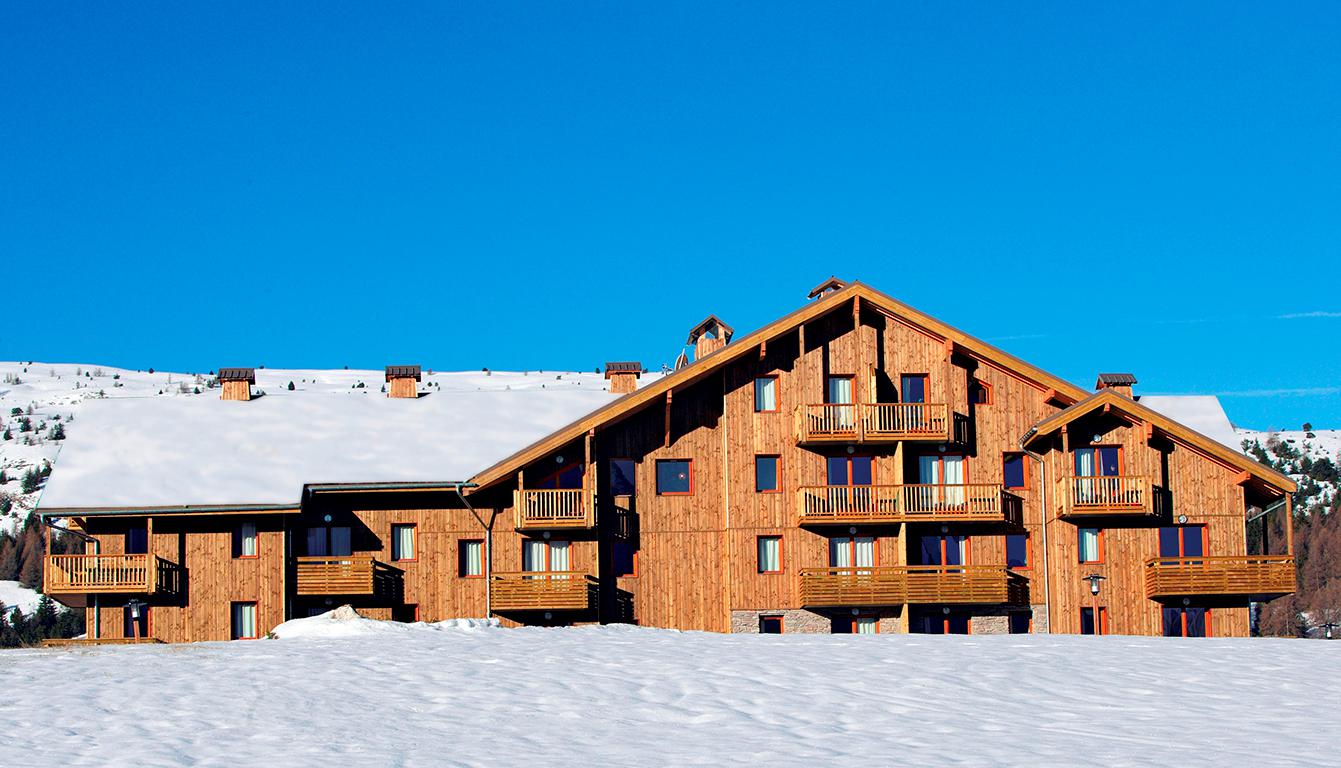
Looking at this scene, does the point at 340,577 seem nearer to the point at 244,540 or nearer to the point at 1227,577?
the point at 244,540

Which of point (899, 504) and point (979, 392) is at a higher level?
point (979, 392)

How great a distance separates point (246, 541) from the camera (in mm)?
46062

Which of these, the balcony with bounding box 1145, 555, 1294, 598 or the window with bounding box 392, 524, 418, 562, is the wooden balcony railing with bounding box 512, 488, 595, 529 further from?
the balcony with bounding box 1145, 555, 1294, 598

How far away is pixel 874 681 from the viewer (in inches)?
1083

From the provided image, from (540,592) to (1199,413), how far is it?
20081 mm

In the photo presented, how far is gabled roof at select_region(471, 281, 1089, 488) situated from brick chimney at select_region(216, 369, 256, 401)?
36.3ft

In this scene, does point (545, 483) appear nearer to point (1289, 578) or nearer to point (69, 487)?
point (69, 487)

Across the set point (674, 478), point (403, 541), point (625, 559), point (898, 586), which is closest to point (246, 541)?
point (403, 541)

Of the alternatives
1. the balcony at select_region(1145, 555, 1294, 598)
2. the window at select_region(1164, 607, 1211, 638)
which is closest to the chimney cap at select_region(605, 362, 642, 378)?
the balcony at select_region(1145, 555, 1294, 598)

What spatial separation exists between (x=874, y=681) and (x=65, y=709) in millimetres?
11835

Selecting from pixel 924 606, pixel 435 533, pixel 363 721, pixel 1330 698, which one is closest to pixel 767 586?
pixel 924 606

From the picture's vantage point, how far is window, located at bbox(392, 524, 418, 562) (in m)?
46.5

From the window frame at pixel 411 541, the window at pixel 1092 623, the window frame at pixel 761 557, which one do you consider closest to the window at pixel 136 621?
the window frame at pixel 411 541

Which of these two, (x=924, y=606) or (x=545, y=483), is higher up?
(x=545, y=483)
